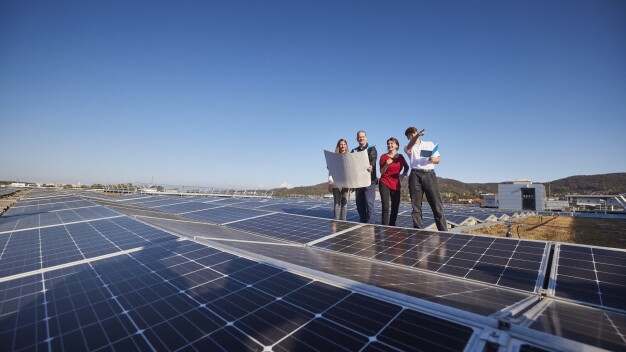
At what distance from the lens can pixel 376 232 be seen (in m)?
5.40

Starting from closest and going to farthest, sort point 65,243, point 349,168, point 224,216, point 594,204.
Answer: point 65,243 → point 349,168 → point 224,216 → point 594,204

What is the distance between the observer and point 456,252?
399 cm

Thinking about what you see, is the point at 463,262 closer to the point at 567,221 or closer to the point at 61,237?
the point at 61,237

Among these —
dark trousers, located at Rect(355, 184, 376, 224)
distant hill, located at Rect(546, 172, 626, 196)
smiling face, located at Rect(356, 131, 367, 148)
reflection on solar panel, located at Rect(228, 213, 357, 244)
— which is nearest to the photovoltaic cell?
reflection on solar panel, located at Rect(228, 213, 357, 244)

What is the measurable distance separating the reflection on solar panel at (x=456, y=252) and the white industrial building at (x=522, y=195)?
4987 centimetres

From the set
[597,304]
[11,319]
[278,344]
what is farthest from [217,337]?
[597,304]

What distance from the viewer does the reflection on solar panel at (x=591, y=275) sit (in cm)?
251

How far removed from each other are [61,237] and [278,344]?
6284mm

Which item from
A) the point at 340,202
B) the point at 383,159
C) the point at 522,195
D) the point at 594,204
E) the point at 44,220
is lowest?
the point at 594,204

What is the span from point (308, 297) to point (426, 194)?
5.66 meters

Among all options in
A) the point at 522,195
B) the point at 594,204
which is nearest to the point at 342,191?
the point at 522,195

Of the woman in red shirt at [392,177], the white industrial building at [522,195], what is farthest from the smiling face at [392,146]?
the white industrial building at [522,195]

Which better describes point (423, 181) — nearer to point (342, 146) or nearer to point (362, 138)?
point (362, 138)

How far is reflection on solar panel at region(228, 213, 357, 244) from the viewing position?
5.59 meters
